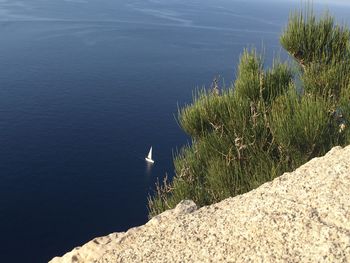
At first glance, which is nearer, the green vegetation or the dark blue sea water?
the green vegetation

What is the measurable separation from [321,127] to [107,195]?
219ft

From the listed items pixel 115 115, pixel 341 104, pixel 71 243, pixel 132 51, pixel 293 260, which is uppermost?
pixel 341 104

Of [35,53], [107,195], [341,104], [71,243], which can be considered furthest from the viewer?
[35,53]

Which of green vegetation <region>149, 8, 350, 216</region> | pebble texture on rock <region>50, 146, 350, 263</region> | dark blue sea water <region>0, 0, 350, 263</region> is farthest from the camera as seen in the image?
dark blue sea water <region>0, 0, 350, 263</region>

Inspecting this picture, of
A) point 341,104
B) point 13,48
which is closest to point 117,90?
point 13,48

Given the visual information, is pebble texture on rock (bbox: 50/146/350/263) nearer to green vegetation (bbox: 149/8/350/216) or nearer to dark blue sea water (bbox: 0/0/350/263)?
green vegetation (bbox: 149/8/350/216)

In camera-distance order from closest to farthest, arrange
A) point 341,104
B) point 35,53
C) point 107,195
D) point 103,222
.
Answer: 1. point 341,104
2. point 103,222
3. point 107,195
4. point 35,53

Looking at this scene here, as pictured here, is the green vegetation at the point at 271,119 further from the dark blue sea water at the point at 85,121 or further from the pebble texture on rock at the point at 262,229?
the dark blue sea water at the point at 85,121

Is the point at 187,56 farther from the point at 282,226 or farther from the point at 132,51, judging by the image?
the point at 282,226

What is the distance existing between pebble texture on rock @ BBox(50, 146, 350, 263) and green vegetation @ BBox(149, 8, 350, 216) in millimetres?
2520

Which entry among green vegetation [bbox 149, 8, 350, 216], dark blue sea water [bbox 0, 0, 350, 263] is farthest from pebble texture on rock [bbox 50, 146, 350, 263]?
dark blue sea water [bbox 0, 0, 350, 263]

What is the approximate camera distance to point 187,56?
5748 inches

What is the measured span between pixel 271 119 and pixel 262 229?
646cm

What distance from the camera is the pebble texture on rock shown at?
23.6 ft
